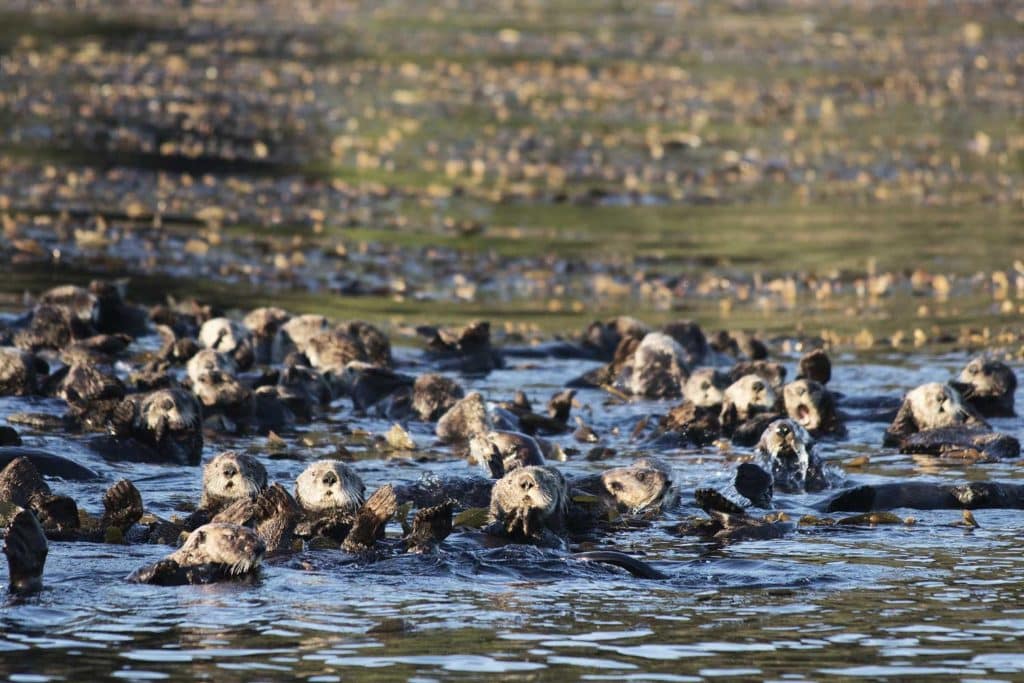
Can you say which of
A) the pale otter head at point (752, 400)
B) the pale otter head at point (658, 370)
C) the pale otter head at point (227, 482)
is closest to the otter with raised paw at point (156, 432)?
the pale otter head at point (227, 482)

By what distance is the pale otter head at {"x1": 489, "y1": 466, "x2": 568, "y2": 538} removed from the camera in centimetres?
702

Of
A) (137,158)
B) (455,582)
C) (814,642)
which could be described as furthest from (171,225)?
(814,642)

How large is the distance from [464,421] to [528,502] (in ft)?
8.39

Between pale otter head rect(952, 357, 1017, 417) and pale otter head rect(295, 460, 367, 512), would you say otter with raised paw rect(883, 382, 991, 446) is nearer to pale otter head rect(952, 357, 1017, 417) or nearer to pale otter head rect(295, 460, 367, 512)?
pale otter head rect(952, 357, 1017, 417)

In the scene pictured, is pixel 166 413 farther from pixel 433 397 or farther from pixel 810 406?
pixel 810 406

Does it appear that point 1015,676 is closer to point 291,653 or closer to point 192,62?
point 291,653

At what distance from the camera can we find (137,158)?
20.9m

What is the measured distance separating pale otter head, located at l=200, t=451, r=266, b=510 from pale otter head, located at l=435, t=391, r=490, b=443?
2178 mm

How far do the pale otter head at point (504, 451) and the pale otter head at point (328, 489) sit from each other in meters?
1.06

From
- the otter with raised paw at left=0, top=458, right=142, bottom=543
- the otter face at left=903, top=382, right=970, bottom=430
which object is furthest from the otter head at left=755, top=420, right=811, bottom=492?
the otter with raised paw at left=0, top=458, right=142, bottom=543

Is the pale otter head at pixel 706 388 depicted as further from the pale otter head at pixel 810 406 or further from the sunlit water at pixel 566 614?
the sunlit water at pixel 566 614

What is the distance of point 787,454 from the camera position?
8539 millimetres

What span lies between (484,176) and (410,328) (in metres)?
7.57

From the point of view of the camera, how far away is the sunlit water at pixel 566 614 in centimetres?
538
